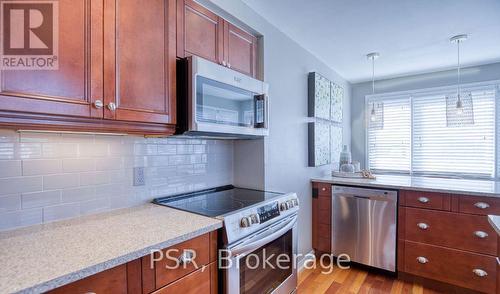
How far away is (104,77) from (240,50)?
1.03 m

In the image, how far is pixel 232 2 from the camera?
1.79 m

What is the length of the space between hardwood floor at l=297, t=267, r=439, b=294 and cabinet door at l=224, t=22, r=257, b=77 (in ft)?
6.43

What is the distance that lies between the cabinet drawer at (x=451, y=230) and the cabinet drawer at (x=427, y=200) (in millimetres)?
46

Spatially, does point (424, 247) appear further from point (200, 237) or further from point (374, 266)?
point (200, 237)

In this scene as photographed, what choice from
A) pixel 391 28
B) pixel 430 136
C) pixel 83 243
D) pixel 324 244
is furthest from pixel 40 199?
pixel 430 136

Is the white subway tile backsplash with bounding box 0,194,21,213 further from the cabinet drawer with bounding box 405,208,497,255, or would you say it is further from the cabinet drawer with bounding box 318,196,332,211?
the cabinet drawer with bounding box 405,208,497,255

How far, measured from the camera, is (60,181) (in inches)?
49.8

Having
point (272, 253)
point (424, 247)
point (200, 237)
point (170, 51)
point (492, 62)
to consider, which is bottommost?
point (424, 247)

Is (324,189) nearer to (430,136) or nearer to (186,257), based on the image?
(430,136)

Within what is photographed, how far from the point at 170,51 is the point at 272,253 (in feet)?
4.55

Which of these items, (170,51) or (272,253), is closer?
(170,51)

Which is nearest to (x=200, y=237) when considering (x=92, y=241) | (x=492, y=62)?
(x=92, y=241)

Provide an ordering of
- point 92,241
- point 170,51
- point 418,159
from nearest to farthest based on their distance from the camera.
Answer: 1. point 92,241
2. point 170,51
3. point 418,159

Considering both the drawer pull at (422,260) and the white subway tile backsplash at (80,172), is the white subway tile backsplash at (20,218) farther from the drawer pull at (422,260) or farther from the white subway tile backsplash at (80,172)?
the drawer pull at (422,260)
